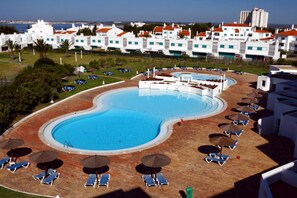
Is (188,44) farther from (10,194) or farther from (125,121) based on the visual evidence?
(10,194)

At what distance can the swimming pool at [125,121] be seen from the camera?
68.2 feet

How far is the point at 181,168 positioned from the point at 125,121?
10638 mm

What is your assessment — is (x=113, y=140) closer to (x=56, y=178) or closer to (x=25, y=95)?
(x=56, y=178)

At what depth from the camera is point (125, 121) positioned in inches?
1030

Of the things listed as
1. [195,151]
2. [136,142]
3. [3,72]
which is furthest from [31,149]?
[3,72]

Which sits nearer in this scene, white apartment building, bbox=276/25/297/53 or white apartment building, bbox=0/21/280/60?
white apartment building, bbox=0/21/280/60

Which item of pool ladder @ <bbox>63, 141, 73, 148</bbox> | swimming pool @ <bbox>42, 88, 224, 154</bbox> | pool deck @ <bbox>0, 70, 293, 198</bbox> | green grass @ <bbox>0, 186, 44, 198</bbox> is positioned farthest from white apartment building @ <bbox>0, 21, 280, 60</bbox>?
green grass @ <bbox>0, 186, 44, 198</bbox>

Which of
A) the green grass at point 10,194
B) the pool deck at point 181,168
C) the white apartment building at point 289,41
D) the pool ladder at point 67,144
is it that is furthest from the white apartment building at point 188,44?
the green grass at point 10,194

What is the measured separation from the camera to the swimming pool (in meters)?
20.8

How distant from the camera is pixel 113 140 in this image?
21.7m

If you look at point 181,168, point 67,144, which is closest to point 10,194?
point 67,144

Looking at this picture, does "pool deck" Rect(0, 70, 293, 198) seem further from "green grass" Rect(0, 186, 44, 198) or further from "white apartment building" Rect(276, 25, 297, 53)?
"white apartment building" Rect(276, 25, 297, 53)

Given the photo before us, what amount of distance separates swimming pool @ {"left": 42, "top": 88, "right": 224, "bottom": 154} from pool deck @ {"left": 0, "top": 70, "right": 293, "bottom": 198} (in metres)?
1.25

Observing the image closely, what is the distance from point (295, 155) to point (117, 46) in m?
70.0
